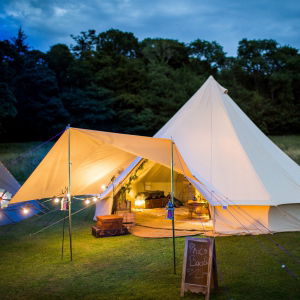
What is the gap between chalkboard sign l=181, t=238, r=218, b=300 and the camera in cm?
388

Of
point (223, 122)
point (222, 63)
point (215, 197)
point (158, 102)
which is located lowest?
point (215, 197)

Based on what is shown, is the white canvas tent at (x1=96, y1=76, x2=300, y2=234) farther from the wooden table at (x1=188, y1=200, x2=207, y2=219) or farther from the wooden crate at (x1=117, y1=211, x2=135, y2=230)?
the wooden table at (x1=188, y1=200, x2=207, y2=219)

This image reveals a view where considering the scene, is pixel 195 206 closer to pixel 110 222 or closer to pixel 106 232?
pixel 110 222

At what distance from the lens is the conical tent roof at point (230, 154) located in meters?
7.04

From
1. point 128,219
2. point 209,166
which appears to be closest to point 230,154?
point 209,166

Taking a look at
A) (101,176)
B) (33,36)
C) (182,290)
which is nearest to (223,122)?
(101,176)

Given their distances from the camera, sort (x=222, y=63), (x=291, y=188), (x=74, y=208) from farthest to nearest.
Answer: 1. (x=222, y=63)
2. (x=74, y=208)
3. (x=291, y=188)

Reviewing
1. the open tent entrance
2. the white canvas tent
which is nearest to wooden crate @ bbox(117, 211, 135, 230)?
the open tent entrance

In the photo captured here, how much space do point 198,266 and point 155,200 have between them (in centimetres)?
710

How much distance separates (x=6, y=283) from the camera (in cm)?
448

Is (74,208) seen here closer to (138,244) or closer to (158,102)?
(138,244)

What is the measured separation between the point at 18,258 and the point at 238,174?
440cm

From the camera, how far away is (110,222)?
23.5 feet

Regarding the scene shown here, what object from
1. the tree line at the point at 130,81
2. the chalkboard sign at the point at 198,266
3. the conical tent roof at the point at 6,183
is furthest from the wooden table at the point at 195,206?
the tree line at the point at 130,81
